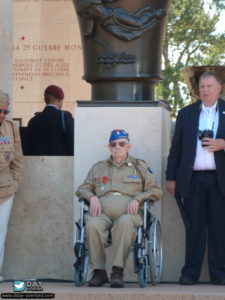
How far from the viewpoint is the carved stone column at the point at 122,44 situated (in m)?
7.43

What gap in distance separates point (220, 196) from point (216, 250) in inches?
17.7

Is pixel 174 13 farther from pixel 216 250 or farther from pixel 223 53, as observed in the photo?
pixel 216 250

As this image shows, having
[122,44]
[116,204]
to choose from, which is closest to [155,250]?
[116,204]

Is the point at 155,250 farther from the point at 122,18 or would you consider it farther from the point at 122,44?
the point at 122,18

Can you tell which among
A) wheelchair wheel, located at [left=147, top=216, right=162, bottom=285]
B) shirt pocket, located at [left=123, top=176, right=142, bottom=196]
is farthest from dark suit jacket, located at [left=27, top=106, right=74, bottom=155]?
wheelchair wheel, located at [left=147, top=216, right=162, bottom=285]

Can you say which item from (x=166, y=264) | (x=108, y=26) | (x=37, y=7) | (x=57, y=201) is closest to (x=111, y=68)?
(x=108, y=26)

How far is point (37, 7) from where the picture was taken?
1417cm

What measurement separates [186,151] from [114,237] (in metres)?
0.99

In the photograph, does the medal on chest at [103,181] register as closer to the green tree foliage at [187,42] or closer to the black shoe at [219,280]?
the black shoe at [219,280]

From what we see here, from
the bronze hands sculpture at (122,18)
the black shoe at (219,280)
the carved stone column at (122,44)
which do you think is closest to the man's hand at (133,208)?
the black shoe at (219,280)

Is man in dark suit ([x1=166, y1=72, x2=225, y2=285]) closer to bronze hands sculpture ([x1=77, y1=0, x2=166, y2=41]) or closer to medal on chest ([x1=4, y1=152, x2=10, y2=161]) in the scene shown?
bronze hands sculpture ([x1=77, y1=0, x2=166, y2=41])

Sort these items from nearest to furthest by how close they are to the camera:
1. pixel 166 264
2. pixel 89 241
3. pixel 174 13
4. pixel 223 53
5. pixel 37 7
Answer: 1. pixel 89 241
2. pixel 166 264
3. pixel 37 7
4. pixel 174 13
5. pixel 223 53

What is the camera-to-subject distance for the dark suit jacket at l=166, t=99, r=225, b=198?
22.3ft

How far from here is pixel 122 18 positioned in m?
7.39
